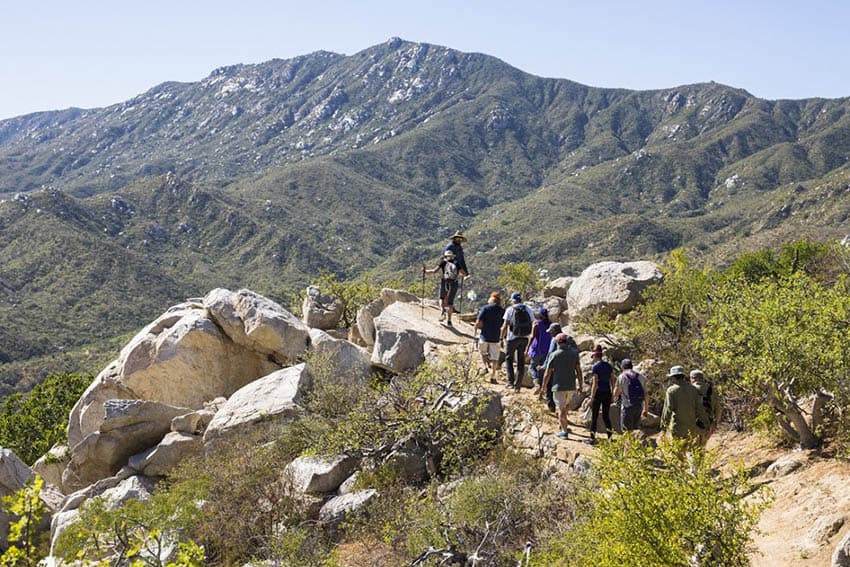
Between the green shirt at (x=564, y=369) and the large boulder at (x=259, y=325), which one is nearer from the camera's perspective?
the green shirt at (x=564, y=369)

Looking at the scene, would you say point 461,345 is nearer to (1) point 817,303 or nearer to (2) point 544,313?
(2) point 544,313

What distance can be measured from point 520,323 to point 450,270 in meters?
3.99

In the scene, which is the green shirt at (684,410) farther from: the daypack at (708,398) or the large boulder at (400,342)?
the large boulder at (400,342)

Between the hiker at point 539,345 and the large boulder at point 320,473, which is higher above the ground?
the hiker at point 539,345

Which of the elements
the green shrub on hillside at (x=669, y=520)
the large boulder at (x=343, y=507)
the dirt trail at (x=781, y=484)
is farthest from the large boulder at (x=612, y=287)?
the green shrub on hillside at (x=669, y=520)

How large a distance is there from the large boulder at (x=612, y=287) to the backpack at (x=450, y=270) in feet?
13.5

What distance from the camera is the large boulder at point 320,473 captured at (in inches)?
518

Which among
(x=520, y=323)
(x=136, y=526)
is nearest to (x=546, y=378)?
(x=520, y=323)

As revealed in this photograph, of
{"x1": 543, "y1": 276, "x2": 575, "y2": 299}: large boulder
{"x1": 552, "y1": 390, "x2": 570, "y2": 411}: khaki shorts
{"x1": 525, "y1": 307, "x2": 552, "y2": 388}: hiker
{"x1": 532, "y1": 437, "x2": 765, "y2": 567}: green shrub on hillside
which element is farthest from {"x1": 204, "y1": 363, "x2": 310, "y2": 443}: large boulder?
{"x1": 543, "y1": 276, "x2": 575, "y2": 299}: large boulder

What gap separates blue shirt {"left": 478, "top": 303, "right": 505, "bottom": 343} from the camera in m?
15.6

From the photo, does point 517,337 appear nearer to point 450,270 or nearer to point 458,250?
point 450,270

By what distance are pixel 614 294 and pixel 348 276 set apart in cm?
14146

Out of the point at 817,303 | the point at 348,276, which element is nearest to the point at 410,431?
the point at 817,303

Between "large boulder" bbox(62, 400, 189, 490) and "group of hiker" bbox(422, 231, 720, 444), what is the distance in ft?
30.6
